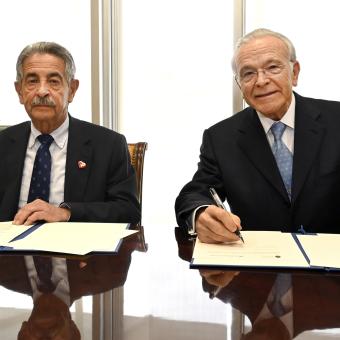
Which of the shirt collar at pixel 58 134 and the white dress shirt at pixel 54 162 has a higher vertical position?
the shirt collar at pixel 58 134

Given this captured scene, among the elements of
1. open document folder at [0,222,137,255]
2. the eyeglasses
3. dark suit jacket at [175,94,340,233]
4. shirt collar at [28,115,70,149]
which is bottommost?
open document folder at [0,222,137,255]

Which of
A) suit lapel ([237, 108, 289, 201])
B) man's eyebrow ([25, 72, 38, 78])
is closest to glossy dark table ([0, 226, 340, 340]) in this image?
suit lapel ([237, 108, 289, 201])

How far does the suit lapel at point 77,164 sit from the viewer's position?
6.56 feet

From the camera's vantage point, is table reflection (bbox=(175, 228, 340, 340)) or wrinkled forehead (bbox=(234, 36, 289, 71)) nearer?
table reflection (bbox=(175, 228, 340, 340))

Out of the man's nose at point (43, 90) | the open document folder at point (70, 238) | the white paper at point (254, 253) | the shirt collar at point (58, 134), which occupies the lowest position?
the white paper at point (254, 253)

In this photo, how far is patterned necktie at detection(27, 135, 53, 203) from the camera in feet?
6.40

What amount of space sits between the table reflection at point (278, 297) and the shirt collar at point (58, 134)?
122 cm

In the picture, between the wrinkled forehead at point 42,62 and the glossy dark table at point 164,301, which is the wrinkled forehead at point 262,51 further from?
the glossy dark table at point 164,301

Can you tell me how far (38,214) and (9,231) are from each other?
0.44 feet

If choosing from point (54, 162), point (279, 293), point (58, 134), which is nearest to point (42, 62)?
point (58, 134)

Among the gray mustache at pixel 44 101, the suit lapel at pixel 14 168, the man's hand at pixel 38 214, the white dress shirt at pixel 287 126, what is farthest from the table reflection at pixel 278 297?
the gray mustache at pixel 44 101

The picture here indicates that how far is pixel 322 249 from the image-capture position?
120 centimetres

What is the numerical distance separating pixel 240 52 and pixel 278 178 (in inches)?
22.6

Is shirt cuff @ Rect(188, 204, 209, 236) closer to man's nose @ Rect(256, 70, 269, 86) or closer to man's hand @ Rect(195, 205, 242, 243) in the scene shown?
man's hand @ Rect(195, 205, 242, 243)
